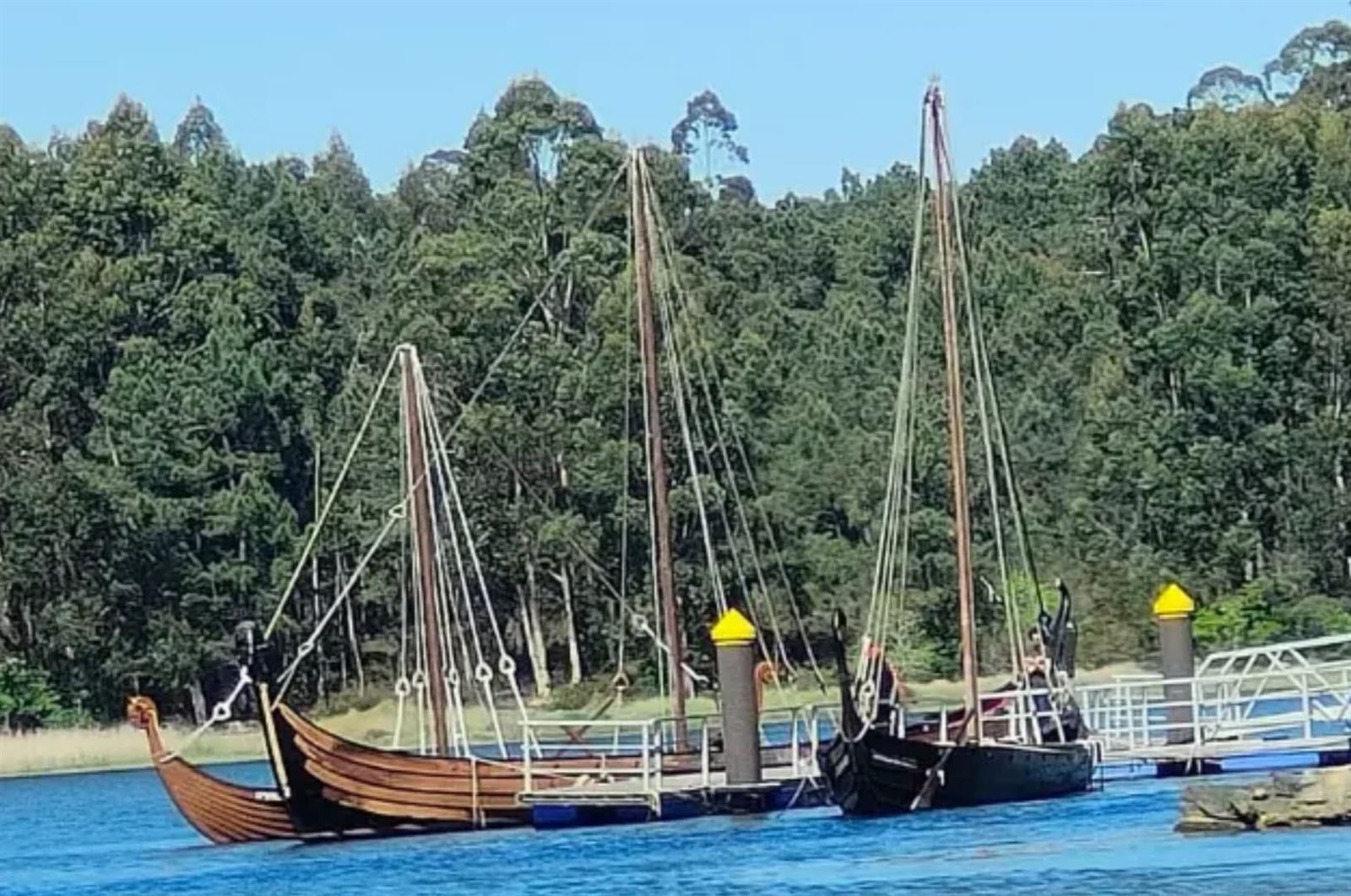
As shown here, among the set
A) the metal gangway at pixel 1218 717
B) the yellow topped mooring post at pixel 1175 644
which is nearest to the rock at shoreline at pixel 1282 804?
the metal gangway at pixel 1218 717

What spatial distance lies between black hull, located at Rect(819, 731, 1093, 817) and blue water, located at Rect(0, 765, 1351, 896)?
13.6 inches

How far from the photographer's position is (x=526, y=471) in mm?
96125

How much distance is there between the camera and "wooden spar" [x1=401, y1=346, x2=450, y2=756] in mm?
52156

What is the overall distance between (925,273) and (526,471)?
579 inches

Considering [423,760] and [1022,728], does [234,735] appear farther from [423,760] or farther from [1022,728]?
[1022,728]

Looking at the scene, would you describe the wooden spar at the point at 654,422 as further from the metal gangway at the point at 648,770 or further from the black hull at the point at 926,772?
the black hull at the point at 926,772

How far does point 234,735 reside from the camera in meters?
88.2

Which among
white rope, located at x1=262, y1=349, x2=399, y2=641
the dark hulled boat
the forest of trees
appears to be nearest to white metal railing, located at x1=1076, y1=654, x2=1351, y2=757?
the dark hulled boat

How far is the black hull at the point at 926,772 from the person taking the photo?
152 feet

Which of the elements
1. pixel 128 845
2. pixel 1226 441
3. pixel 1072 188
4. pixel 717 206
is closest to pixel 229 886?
pixel 128 845

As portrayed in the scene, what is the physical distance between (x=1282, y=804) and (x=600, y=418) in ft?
193

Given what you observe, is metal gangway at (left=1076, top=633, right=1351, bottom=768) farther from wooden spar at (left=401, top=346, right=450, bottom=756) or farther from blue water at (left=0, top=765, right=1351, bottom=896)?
wooden spar at (left=401, top=346, right=450, bottom=756)

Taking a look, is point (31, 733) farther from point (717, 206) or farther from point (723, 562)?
point (717, 206)

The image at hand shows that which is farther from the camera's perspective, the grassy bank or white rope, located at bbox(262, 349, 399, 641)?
the grassy bank
